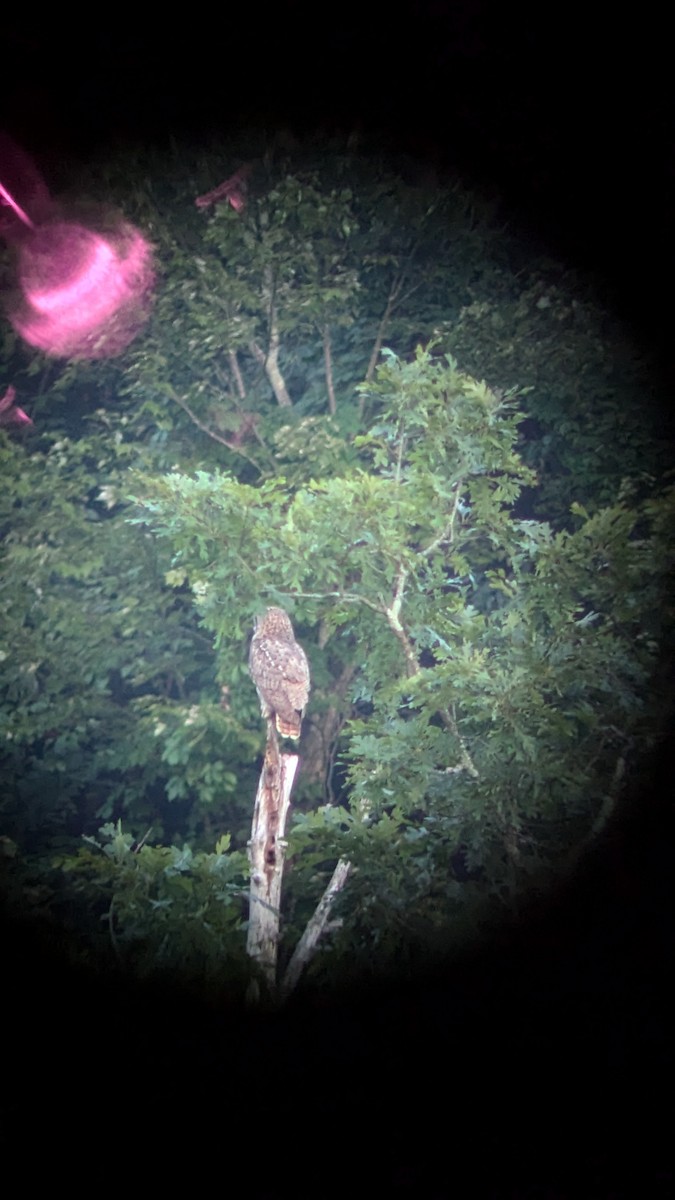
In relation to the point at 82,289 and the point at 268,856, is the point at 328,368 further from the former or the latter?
the point at 268,856

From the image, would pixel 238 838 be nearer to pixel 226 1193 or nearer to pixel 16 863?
pixel 16 863

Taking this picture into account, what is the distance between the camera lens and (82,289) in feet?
10.8

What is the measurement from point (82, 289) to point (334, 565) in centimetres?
167

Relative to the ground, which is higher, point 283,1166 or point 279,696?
point 279,696

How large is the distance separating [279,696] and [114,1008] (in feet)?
3.64

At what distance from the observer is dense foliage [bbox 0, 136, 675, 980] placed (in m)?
2.44

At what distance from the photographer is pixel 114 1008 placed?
7.77 ft

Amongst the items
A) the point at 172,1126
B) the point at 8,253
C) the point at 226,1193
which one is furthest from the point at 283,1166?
the point at 8,253

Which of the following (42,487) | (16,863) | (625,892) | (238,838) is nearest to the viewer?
(625,892)

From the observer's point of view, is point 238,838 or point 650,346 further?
point 238,838

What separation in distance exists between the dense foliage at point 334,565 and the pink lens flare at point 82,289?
0.28 feet

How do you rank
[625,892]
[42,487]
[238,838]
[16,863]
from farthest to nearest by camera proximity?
[42,487], [238,838], [16,863], [625,892]

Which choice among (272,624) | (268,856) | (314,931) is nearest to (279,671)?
(272,624)

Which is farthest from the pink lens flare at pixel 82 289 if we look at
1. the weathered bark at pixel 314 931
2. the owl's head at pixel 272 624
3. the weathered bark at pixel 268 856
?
A: the weathered bark at pixel 314 931
